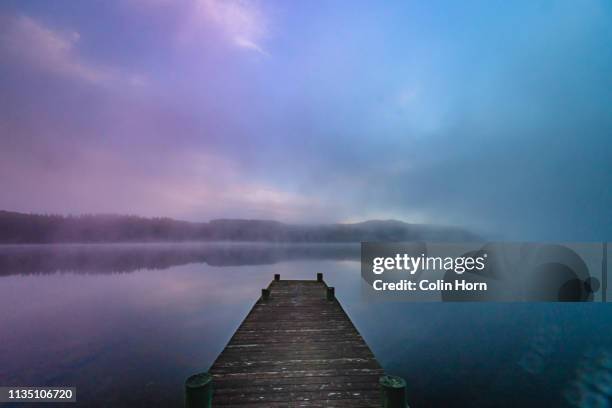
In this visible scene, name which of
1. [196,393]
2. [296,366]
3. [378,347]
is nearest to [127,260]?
[378,347]

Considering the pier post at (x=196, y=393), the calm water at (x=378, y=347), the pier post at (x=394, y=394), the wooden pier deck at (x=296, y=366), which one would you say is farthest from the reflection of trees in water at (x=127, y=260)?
the pier post at (x=394, y=394)

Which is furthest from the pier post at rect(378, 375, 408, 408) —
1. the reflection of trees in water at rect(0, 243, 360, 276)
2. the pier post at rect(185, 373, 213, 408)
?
the reflection of trees in water at rect(0, 243, 360, 276)

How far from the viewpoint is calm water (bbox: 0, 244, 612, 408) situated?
9062mm

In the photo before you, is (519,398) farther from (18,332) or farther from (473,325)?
(18,332)

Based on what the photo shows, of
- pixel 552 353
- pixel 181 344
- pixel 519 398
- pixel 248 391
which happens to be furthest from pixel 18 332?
pixel 552 353

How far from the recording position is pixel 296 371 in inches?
230

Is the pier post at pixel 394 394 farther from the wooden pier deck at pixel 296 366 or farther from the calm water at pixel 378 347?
the calm water at pixel 378 347

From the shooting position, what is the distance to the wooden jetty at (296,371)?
15.4 ft

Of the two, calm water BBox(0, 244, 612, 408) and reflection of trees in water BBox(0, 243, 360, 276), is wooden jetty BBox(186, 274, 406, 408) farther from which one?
reflection of trees in water BBox(0, 243, 360, 276)

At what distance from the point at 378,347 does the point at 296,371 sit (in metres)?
9.05

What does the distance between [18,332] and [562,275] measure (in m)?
46.8

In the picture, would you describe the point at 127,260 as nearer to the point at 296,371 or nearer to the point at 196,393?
the point at 296,371

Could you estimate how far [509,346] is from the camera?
43.3 feet

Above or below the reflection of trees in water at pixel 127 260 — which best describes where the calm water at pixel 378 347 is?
above
